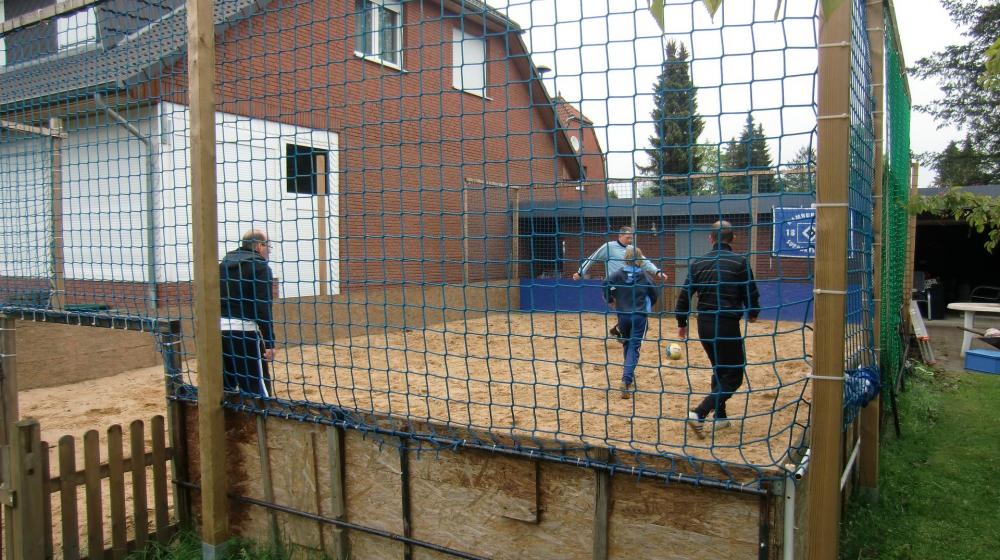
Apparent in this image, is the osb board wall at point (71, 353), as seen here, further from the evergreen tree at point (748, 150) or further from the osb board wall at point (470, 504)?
the evergreen tree at point (748, 150)

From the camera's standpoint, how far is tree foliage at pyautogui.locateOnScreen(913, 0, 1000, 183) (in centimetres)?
2572

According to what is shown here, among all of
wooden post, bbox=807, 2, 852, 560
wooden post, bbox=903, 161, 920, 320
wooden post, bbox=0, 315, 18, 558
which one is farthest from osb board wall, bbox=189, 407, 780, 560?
wooden post, bbox=903, 161, 920, 320

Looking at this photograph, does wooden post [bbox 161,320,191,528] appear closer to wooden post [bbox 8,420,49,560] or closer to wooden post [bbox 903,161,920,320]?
wooden post [bbox 8,420,49,560]

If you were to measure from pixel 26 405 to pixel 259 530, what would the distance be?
482 cm

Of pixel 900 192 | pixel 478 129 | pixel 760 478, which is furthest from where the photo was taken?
pixel 478 129

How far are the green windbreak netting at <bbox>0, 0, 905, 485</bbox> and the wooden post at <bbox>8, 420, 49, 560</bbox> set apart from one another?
63cm

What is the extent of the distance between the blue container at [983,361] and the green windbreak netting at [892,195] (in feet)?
4.78

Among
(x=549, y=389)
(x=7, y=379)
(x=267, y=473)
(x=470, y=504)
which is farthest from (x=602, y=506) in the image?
(x=7, y=379)

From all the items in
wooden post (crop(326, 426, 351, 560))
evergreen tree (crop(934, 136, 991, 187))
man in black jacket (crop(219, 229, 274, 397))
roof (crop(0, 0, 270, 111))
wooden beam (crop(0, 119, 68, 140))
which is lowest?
wooden post (crop(326, 426, 351, 560))

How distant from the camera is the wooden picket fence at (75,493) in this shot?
10.5 ft

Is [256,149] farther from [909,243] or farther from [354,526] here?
[909,243]

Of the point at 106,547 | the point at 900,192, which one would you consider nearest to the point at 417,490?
the point at 106,547

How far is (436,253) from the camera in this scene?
10.4 meters

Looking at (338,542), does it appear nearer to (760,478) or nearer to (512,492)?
(512,492)
